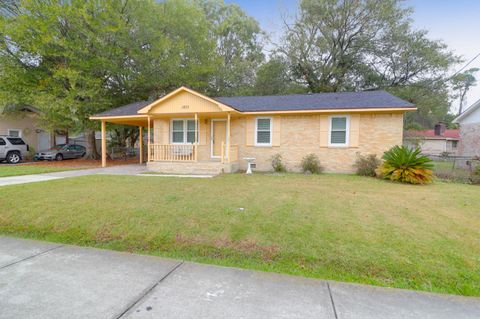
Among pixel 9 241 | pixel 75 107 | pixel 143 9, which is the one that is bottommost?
pixel 9 241

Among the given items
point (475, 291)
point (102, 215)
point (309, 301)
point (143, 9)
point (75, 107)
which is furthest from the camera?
point (143, 9)

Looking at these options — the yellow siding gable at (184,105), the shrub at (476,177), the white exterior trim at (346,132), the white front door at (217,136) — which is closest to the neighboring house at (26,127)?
the yellow siding gable at (184,105)

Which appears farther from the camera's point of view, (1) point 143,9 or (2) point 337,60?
(2) point 337,60

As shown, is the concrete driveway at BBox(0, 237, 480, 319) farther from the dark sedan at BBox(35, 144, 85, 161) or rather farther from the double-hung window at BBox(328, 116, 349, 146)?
the dark sedan at BBox(35, 144, 85, 161)

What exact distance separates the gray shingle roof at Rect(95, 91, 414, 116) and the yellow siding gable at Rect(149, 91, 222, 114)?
1711 millimetres

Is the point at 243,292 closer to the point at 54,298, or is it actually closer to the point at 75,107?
the point at 54,298

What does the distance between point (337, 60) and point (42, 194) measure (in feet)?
73.5

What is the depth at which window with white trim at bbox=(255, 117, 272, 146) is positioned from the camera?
39.8 feet

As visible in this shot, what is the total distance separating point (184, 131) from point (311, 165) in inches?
271

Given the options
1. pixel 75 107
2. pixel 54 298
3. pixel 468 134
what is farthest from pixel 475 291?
pixel 468 134

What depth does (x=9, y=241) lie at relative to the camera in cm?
390

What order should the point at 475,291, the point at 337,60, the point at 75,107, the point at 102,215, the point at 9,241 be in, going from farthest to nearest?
the point at 337,60, the point at 75,107, the point at 102,215, the point at 9,241, the point at 475,291

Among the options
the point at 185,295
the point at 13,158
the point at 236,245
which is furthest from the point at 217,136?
the point at 13,158

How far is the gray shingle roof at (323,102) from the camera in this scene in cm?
1070
